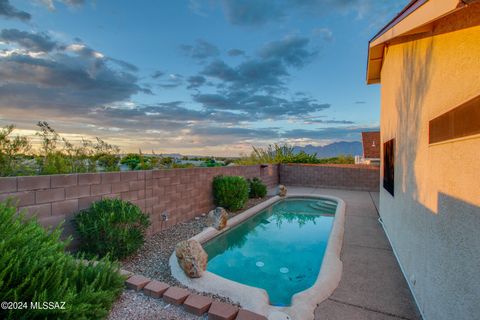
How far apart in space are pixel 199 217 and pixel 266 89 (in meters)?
10.5

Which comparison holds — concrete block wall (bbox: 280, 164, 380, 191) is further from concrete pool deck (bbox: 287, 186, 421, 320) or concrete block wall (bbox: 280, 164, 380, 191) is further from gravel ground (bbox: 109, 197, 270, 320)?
gravel ground (bbox: 109, 197, 270, 320)

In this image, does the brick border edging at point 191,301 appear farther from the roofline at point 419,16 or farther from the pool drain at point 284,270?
the roofline at point 419,16

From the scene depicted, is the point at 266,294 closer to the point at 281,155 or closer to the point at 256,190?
the point at 256,190

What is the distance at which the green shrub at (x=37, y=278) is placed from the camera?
1.68 m

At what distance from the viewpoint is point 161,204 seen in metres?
5.70

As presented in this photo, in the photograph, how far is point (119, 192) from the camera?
4672mm

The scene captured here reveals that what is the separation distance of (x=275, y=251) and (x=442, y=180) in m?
3.78

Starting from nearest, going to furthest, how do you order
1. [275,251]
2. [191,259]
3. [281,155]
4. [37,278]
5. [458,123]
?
1. [37,278]
2. [458,123]
3. [191,259]
4. [275,251]
5. [281,155]

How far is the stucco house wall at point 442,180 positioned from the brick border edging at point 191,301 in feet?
5.37

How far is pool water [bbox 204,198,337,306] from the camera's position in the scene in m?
4.04

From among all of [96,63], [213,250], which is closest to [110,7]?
[96,63]

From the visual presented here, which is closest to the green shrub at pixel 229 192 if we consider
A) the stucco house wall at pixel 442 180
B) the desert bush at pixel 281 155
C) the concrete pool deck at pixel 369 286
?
the concrete pool deck at pixel 369 286

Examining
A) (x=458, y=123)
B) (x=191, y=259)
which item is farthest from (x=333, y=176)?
(x=458, y=123)

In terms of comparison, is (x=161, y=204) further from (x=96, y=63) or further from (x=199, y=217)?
(x=96, y=63)
